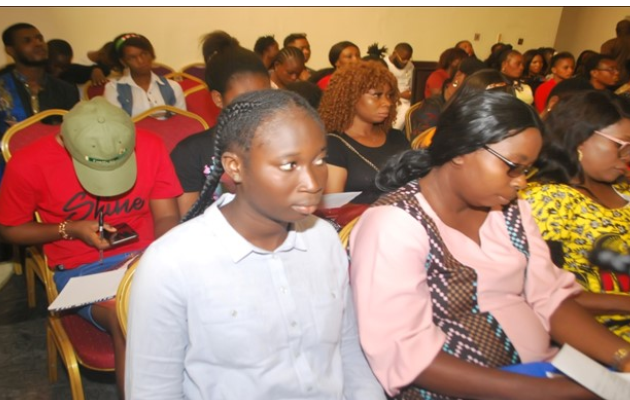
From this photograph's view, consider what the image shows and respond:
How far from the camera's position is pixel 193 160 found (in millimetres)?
2061

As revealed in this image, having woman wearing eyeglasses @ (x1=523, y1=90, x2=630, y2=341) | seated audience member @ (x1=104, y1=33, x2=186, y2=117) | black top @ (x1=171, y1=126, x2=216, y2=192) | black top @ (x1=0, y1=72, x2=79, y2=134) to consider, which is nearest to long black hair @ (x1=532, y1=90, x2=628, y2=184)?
woman wearing eyeglasses @ (x1=523, y1=90, x2=630, y2=341)

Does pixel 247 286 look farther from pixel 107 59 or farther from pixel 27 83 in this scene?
pixel 107 59

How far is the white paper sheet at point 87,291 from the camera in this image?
4.55ft

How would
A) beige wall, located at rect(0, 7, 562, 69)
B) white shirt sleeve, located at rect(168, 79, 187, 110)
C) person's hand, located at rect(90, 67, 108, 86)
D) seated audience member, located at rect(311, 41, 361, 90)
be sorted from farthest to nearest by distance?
beige wall, located at rect(0, 7, 562, 69) → seated audience member, located at rect(311, 41, 361, 90) → person's hand, located at rect(90, 67, 108, 86) → white shirt sleeve, located at rect(168, 79, 187, 110)

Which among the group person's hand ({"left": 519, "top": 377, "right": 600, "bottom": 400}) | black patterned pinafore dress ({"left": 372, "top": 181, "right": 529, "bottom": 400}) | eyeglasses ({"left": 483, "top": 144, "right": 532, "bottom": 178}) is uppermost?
eyeglasses ({"left": 483, "top": 144, "right": 532, "bottom": 178})

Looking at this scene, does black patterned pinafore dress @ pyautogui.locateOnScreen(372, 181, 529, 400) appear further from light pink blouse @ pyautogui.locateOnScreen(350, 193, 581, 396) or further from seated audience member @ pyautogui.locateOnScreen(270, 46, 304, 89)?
seated audience member @ pyautogui.locateOnScreen(270, 46, 304, 89)

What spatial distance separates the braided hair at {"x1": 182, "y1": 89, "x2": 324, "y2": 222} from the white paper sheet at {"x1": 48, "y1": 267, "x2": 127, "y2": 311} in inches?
27.2

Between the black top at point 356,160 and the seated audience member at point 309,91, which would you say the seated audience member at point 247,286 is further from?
the seated audience member at point 309,91

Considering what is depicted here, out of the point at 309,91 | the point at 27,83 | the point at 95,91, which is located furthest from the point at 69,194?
the point at 95,91

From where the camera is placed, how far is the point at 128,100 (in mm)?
3449

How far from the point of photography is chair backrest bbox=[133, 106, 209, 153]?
2.48 metres

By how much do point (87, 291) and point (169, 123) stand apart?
4.23 ft

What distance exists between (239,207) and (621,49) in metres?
6.15
